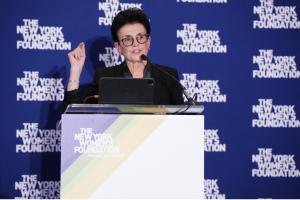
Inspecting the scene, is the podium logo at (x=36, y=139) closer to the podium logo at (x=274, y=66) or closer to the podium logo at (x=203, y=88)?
the podium logo at (x=203, y=88)

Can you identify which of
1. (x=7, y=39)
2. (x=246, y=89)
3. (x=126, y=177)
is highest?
(x=7, y=39)

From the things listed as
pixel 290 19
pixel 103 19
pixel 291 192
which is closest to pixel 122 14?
pixel 103 19

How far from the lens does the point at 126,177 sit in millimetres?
1826

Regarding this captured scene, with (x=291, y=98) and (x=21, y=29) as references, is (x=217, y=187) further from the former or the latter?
(x=21, y=29)

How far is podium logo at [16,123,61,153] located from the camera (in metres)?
3.56

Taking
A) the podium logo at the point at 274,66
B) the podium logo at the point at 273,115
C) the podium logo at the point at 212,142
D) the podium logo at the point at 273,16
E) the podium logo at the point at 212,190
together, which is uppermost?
the podium logo at the point at 273,16

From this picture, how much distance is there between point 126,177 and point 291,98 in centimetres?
227

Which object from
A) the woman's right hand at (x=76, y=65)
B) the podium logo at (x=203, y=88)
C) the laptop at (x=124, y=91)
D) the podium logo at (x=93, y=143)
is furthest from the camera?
the podium logo at (x=203, y=88)

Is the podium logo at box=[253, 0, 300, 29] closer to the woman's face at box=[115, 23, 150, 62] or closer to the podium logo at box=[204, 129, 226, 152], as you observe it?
the podium logo at box=[204, 129, 226, 152]

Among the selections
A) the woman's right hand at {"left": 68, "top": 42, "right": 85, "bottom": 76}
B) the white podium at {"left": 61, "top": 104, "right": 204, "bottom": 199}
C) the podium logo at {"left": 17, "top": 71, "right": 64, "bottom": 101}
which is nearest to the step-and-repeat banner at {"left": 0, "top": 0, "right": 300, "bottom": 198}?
the podium logo at {"left": 17, "top": 71, "right": 64, "bottom": 101}

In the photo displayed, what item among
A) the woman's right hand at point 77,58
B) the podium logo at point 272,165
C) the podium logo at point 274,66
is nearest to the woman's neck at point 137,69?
the woman's right hand at point 77,58

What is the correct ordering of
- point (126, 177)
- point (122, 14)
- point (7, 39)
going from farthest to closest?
point (7, 39)
point (122, 14)
point (126, 177)

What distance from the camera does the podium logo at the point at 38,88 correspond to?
3555 mm

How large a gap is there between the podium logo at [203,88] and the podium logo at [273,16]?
552mm
